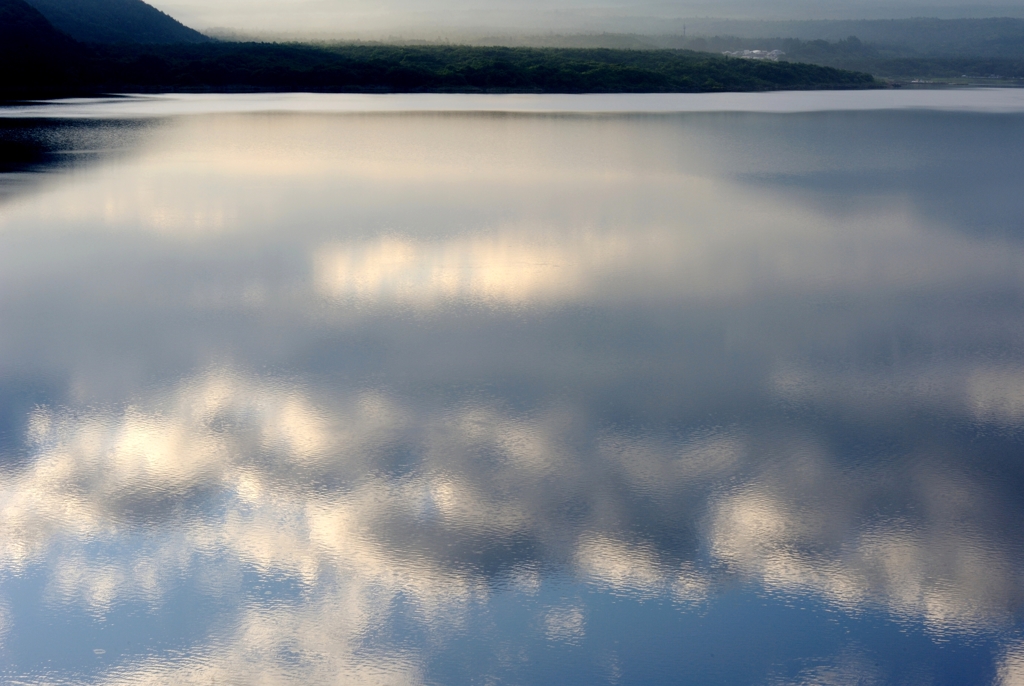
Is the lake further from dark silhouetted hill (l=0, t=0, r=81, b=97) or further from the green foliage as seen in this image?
the green foliage

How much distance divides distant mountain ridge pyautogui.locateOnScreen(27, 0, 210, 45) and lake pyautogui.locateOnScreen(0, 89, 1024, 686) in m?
108

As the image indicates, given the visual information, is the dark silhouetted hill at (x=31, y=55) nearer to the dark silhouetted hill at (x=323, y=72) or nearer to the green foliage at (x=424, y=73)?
the dark silhouetted hill at (x=323, y=72)

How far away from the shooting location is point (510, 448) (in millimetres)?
5391

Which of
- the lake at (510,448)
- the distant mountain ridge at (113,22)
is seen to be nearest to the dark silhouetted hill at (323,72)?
the distant mountain ridge at (113,22)

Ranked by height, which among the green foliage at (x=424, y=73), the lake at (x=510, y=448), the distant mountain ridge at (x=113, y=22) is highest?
the distant mountain ridge at (x=113, y=22)

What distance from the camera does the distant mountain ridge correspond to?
115 metres

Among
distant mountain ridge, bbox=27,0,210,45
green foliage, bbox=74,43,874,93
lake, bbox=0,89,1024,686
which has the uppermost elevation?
distant mountain ridge, bbox=27,0,210,45

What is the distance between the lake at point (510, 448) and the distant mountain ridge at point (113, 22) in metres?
108

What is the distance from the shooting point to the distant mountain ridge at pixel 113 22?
115 meters

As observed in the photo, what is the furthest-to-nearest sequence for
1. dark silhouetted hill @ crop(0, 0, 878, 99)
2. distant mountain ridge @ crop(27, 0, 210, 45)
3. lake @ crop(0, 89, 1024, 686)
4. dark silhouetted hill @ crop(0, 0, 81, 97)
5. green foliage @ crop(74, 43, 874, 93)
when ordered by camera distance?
distant mountain ridge @ crop(27, 0, 210, 45) → green foliage @ crop(74, 43, 874, 93) → dark silhouetted hill @ crop(0, 0, 878, 99) → dark silhouetted hill @ crop(0, 0, 81, 97) → lake @ crop(0, 89, 1024, 686)

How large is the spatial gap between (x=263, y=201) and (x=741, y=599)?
11431 millimetres

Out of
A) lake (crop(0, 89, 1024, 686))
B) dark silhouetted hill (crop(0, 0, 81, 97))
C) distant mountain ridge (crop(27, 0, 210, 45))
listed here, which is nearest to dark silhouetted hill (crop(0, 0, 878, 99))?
dark silhouetted hill (crop(0, 0, 81, 97))

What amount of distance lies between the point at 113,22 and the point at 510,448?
14059 cm

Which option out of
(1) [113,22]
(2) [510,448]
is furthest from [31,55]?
(1) [113,22]
